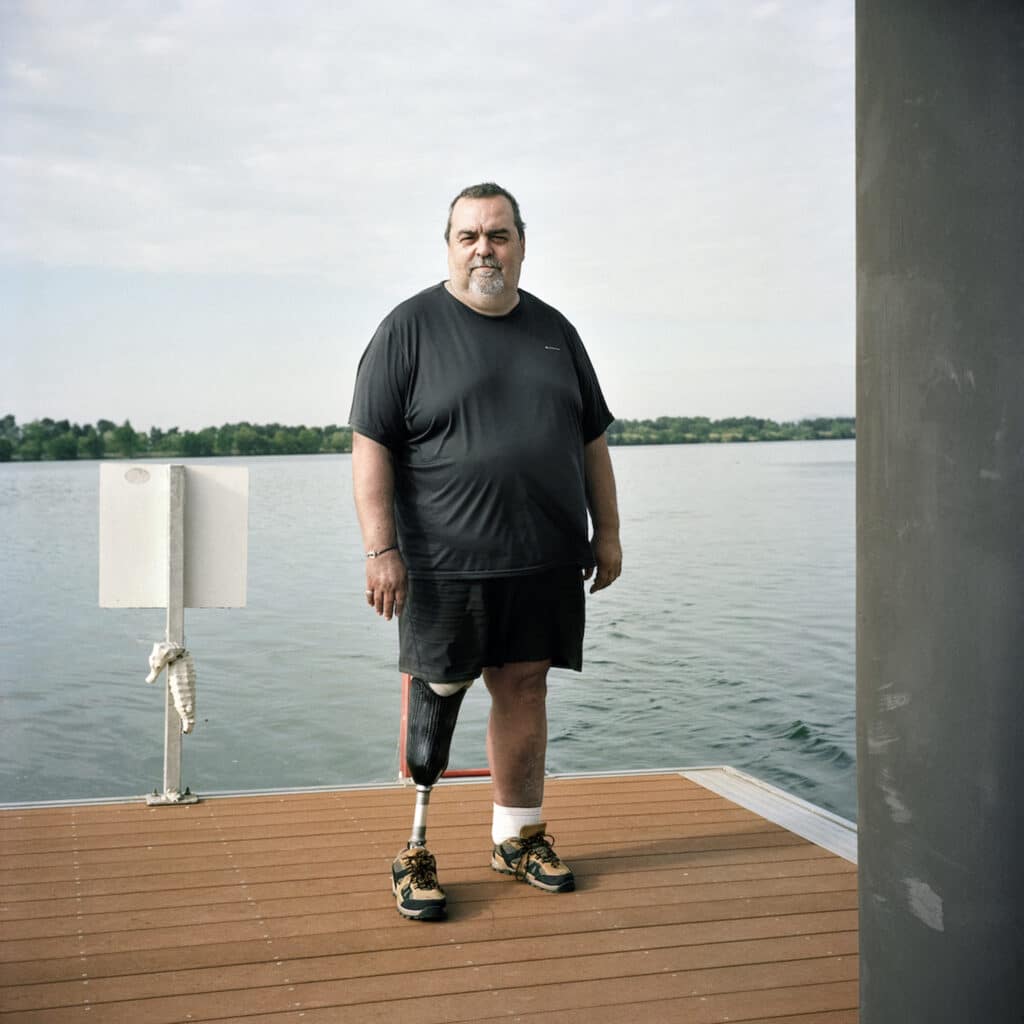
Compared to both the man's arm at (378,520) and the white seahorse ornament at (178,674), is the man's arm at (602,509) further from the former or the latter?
the white seahorse ornament at (178,674)

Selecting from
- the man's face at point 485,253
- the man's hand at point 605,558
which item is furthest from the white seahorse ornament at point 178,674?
the man's face at point 485,253

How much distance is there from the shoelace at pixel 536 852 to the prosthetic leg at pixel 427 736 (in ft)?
0.80

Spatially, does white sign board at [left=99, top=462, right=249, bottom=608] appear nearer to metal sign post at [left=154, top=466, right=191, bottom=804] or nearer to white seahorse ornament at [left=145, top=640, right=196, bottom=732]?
metal sign post at [left=154, top=466, right=191, bottom=804]

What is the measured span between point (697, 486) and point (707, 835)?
132 ft

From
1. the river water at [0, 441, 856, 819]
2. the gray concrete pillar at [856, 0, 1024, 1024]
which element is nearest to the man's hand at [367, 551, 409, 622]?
the gray concrete pillar at [856, 0, 1024, 1024]

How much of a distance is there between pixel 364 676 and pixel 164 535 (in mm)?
10614

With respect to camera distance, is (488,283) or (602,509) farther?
(602,509)

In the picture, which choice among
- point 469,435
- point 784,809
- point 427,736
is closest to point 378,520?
point 469,435

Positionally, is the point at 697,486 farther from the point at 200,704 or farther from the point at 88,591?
the point at 200,704

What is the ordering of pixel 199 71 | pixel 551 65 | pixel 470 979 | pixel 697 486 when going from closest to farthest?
pixel 470 979 < pixel 199 71 < pixel 551 65 < pixel 697 486

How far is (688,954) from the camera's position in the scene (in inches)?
93.1

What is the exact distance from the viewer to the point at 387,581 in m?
2.60

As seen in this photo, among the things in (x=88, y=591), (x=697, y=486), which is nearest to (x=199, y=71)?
(x=88, y=591)

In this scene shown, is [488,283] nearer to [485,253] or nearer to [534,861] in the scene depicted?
[485,253]
